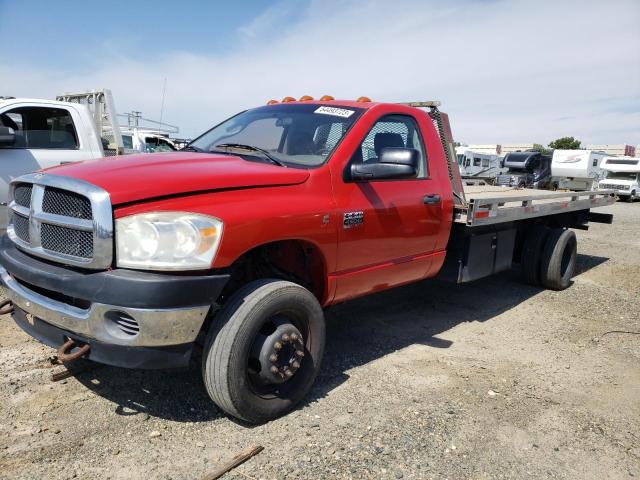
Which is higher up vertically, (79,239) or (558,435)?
(79,239)

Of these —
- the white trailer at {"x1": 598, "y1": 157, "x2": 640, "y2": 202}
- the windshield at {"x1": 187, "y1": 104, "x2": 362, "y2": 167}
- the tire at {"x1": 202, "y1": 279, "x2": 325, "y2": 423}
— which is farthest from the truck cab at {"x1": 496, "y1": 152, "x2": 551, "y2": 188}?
the tire at {"x1": 202, "y1": 279, "x2": 325, "y2": 423}

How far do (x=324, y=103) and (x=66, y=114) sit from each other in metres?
3.77

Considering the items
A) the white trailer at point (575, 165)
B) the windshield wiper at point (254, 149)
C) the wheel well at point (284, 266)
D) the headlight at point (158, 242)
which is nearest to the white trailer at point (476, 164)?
the white trailer at point (575, 165)

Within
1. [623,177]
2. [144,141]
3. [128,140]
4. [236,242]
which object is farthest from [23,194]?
[623,177]

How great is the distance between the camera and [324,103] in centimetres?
400

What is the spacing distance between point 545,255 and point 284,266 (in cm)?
420

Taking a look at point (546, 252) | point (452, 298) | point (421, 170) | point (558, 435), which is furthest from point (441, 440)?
point (546, 252)

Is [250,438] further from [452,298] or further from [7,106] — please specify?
[7,106]

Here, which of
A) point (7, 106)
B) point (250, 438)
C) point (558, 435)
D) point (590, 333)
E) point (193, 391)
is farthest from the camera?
point (7, 106)

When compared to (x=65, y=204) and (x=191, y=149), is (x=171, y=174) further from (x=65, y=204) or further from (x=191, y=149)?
(x=191, y=149)

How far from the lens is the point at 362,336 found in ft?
14.6

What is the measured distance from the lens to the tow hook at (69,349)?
2.59 meters

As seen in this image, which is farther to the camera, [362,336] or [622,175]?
[622,175]

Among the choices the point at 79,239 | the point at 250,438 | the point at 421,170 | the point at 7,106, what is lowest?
the point at 250,438
